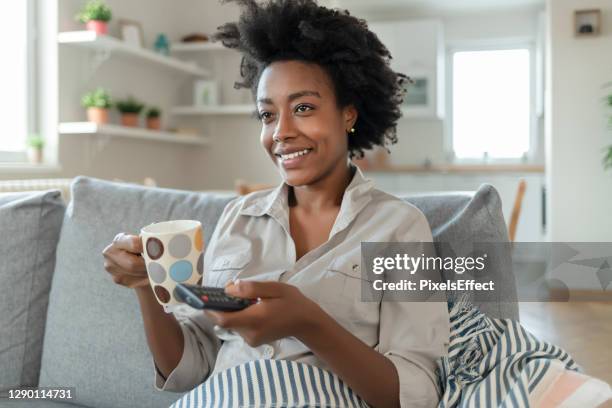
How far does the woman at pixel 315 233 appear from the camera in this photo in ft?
3.05

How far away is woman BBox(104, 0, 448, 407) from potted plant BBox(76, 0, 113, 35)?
276 centimetres

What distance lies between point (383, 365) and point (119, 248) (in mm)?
426

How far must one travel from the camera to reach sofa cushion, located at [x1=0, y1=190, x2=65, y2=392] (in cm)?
144

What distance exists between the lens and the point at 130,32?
14.2 feet

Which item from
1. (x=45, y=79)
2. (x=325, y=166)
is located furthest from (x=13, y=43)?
(x=325, y=166)

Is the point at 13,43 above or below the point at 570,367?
above

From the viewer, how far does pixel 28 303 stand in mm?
1472

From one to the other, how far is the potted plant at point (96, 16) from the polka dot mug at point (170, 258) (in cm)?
334

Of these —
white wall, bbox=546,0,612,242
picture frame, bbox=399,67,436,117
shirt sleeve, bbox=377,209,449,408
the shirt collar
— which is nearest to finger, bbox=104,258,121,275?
the shirt collar

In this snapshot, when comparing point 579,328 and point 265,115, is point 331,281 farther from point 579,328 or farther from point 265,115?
point 579,328

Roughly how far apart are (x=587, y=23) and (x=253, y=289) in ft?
14.7

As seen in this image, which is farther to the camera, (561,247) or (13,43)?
(13,43)

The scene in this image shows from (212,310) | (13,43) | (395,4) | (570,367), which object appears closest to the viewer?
(212,310)

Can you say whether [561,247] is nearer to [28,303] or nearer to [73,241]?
Result: [73,241]
